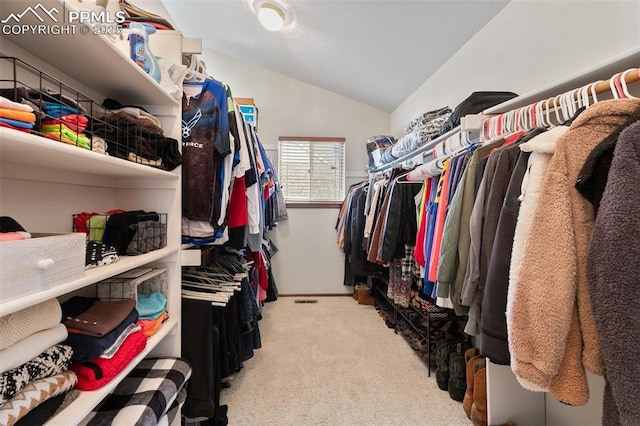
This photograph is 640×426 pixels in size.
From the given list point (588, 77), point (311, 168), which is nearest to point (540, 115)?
point (588, 77)

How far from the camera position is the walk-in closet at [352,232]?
65 cm

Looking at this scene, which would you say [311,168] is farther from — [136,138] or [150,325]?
[150,325]

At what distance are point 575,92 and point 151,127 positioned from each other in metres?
1.53

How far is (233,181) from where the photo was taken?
1480mm

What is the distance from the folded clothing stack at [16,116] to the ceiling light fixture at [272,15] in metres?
2.02

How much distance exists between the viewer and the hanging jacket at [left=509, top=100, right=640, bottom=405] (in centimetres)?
67

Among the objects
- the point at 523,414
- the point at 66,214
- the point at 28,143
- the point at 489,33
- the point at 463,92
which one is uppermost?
the point at 489,33

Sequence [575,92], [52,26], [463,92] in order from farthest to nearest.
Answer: [463,92] → [575,92] → [52,26]

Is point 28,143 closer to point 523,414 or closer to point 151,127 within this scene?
point 151,127

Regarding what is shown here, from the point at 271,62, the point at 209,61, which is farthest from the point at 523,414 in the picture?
the point at 209,61

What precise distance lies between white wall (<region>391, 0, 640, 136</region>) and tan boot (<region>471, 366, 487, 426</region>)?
4.55ft

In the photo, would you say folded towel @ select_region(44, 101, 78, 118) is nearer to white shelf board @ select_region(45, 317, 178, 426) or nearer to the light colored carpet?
white shelf board @ select_region(45, 317, 178, 426)

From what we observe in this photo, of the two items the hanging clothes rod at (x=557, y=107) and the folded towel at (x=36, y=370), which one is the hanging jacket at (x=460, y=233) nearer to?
the hanging clothes rod at (x=557, y=107)

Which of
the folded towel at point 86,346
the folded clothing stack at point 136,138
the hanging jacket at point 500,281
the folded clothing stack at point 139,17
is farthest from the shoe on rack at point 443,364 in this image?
the folded clothing stack at point 139,17
